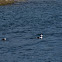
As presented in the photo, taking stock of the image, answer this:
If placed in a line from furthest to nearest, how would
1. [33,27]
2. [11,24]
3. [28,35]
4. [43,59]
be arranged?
1. [11,24]
2. [33,27]
3. [28,35]
4. [43,59]

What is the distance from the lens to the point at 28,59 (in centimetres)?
3100

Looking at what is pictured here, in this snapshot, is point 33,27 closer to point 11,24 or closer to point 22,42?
point 11,24

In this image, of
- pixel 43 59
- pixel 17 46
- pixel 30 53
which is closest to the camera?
pixel 43 59

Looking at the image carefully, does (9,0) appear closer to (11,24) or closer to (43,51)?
(11,24)

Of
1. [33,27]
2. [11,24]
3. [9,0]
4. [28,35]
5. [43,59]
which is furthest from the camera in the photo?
[9,0]

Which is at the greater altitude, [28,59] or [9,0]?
[9,0]

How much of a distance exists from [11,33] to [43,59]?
47.2ft

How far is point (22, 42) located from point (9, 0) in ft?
183

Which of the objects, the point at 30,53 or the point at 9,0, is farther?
the point at 9,0

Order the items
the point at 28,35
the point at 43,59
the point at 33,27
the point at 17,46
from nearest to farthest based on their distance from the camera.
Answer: the point at 43,59 < the point at 17,46 < the point at 28,35 < the point at 33,27

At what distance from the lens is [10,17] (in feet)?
201

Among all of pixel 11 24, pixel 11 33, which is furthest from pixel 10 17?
pixel 11 33

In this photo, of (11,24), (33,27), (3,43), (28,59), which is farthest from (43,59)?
(11,24)

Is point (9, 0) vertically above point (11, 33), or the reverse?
point (9, 0)
